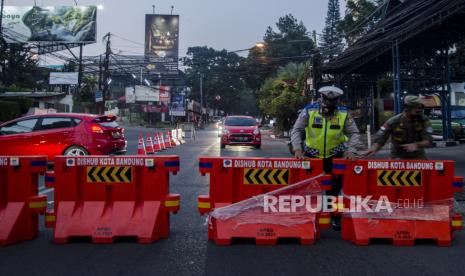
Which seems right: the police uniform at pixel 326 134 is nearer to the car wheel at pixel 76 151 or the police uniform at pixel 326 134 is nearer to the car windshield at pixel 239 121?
the car wheel at pixel 76 151

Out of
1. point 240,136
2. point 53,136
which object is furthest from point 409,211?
point 240,136

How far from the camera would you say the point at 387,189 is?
628cm

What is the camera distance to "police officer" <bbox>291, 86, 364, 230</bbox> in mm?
6465

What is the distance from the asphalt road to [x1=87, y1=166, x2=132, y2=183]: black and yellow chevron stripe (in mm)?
738

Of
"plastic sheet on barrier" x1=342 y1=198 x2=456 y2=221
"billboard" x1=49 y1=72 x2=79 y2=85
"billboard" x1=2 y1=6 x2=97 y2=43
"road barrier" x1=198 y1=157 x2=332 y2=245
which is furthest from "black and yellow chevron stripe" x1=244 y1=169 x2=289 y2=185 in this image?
"billboard" x1=49 y1=72 x2=79 y2=85

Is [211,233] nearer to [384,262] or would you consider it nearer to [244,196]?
[244,196]

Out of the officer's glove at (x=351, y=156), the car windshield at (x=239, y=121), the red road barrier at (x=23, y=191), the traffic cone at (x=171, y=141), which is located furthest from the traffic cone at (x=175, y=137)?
the officer's glove at (x=351, y=156)

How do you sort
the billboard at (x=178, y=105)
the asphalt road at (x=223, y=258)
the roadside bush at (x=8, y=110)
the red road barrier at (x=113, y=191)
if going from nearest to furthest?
1. the asphalt road at (x=223, y=258)
2. the red road barrier at (x=113, y=191)
3. the roadside bush at (x=8, y=110)
4. the billboard at (x=178, y=105)

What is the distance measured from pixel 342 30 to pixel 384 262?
4646cm

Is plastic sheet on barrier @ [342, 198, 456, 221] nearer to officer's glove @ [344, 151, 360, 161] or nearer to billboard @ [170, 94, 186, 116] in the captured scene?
officer's glove @ [344, 151, 360, 161]

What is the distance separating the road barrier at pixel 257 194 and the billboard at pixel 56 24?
4126 centimetres

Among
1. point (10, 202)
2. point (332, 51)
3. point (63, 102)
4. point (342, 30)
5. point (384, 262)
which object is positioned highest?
point (342, 30)

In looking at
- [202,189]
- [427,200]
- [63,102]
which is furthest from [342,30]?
[427,200]

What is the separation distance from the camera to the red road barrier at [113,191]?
618 centimetres
